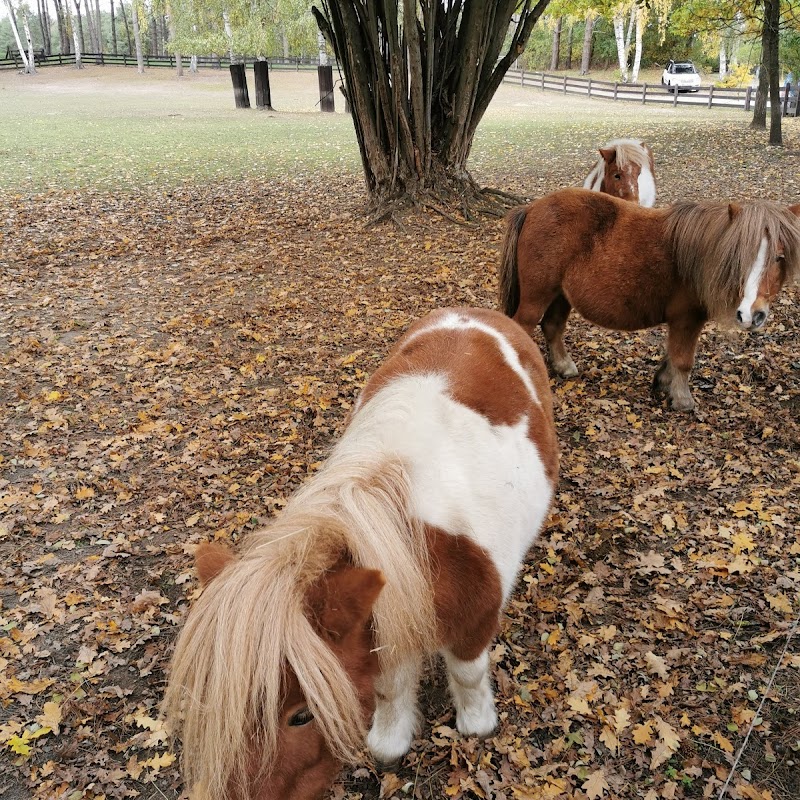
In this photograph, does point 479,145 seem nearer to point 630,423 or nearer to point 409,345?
point 630,423

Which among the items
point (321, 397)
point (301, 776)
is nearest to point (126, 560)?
point (321, 397)

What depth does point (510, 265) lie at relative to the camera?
559 centimetres

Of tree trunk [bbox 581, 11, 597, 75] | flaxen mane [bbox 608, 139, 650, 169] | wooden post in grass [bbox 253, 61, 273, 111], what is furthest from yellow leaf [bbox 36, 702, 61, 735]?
tree trunk [bbox 581, 11, 597, 75]

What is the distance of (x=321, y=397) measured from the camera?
5750 millimetres

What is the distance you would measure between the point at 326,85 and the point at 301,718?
3248 cm

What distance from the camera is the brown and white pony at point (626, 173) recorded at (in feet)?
25.4

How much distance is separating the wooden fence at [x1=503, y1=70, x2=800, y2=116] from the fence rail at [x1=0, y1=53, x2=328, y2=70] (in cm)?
1680

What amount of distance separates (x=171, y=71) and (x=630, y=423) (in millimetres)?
53829

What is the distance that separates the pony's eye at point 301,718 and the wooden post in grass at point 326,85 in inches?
1181

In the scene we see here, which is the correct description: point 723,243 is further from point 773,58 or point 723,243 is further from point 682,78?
point 682,78

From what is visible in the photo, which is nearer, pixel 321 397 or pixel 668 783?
pixel 668 783

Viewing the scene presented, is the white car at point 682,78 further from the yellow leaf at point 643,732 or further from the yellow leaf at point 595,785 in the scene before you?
the yellow leaf at point 595,785

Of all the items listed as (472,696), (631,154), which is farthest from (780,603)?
(631,154)

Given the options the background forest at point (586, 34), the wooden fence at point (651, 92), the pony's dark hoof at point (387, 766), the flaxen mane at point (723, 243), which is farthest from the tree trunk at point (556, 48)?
the pony's dark hoof at point (387, 766)
